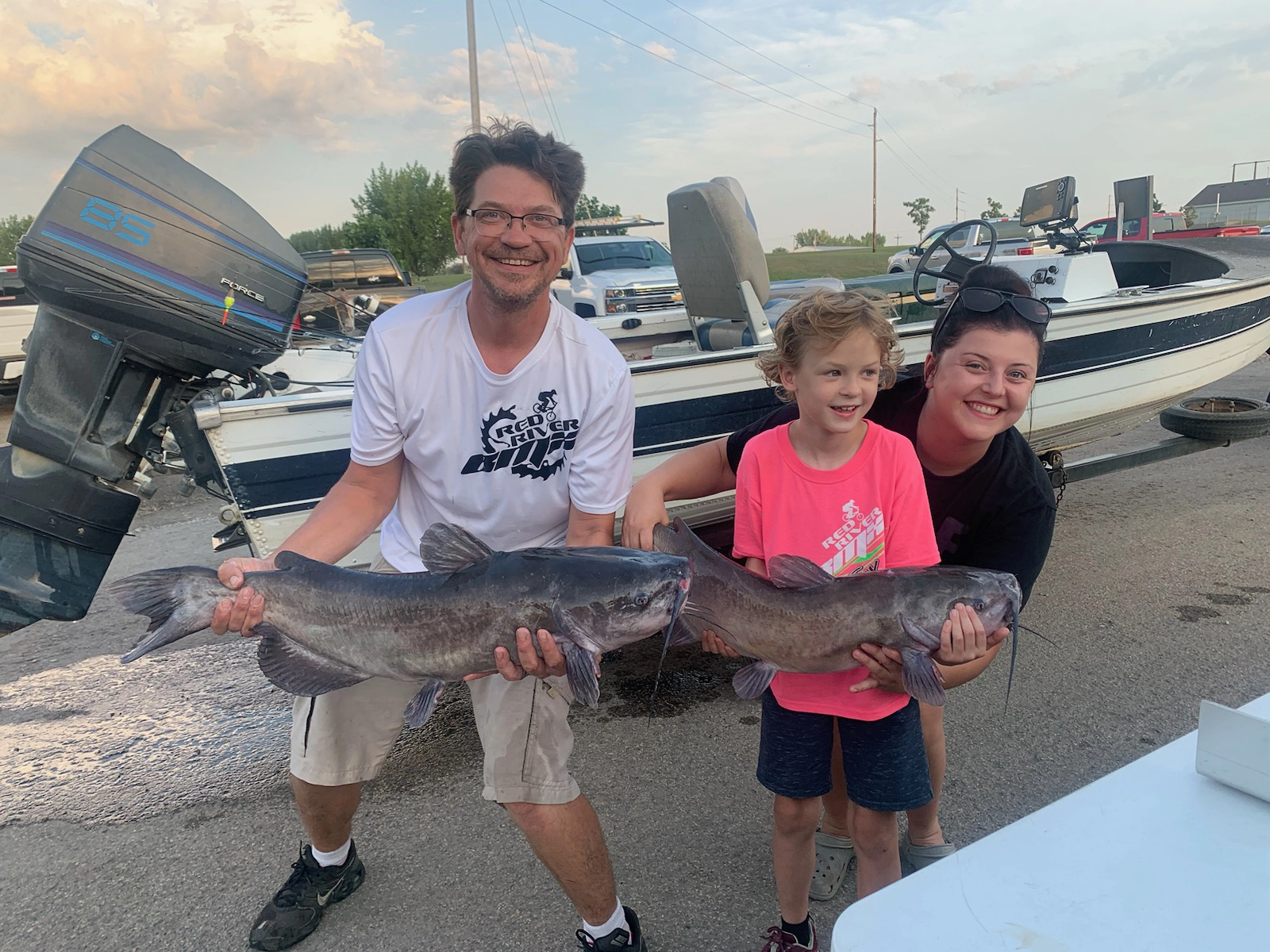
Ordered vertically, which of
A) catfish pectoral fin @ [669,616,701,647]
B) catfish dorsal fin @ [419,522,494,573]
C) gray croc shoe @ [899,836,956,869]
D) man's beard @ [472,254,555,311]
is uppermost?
man's beard @ [472,254,555,311]

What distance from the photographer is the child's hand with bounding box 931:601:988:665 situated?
6.31ft

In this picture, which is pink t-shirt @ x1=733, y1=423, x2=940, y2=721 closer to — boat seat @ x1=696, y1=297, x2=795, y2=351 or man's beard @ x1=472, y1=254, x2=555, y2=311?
man's beard @ x1=472, y1=254, x2=555, y2=311

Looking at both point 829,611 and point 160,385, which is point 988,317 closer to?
point 829,611

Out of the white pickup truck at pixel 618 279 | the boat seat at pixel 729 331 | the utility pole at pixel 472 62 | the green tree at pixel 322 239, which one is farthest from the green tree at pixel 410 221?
the boat seat at pixel 729 331

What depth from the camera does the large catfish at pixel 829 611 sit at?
1950 mm

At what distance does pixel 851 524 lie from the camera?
87.5 inches

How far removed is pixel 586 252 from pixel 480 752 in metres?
11.3

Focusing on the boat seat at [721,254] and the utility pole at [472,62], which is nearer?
the boat seat at [721,254]

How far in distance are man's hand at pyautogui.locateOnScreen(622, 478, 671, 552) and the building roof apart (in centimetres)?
6225

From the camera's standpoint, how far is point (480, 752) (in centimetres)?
364

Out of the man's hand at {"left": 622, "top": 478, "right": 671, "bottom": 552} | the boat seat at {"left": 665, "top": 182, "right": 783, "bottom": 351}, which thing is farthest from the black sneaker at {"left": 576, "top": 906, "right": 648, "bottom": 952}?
the boat seat at {"left": 665, "top": 182, "right": 783, "bottom": 351}

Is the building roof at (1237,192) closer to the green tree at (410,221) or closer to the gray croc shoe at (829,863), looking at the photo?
the green tree at (410,221)

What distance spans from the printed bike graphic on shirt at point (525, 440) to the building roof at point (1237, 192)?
62.4 metres

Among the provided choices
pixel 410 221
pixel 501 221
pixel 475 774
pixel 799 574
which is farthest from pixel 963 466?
pixel 410 221
